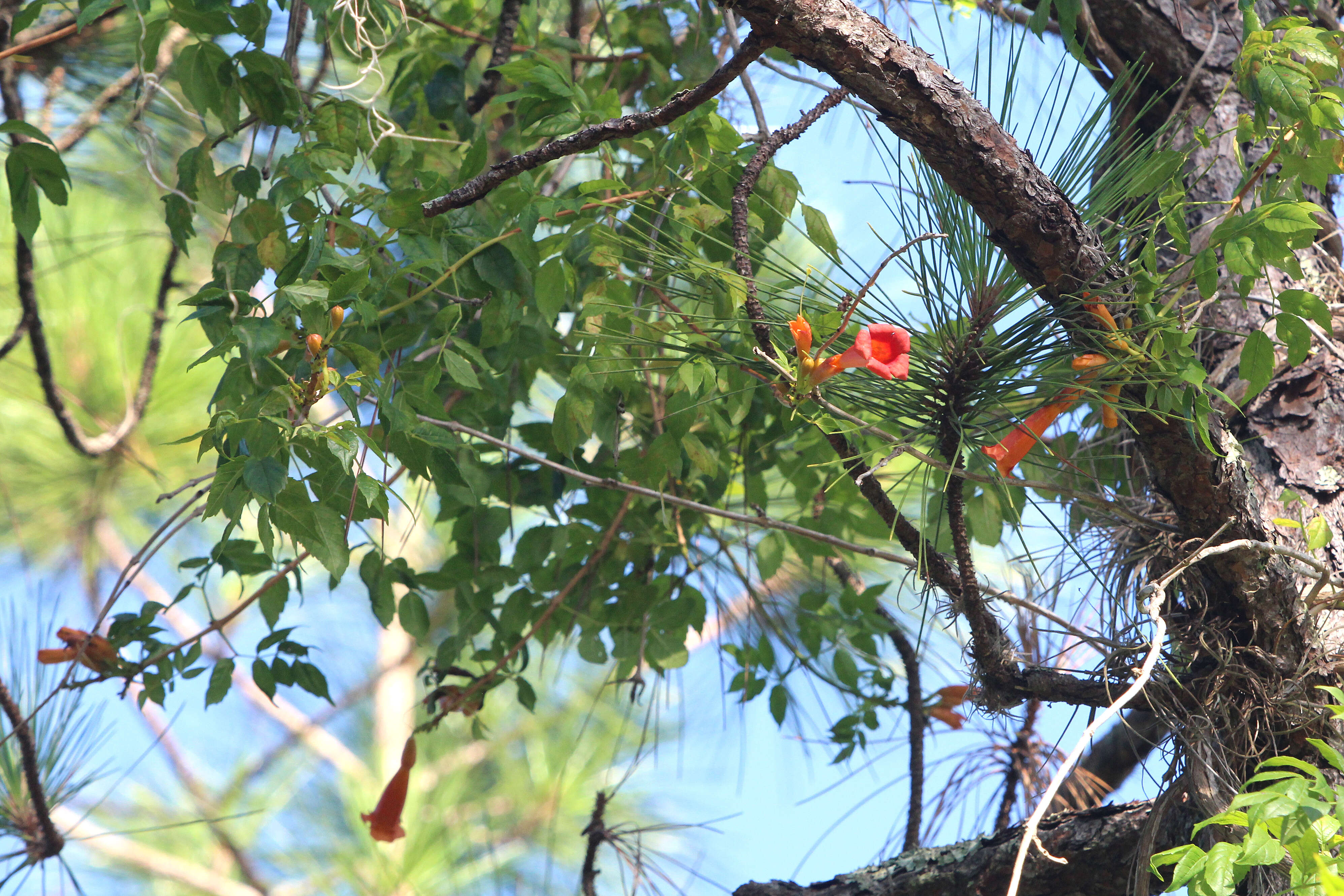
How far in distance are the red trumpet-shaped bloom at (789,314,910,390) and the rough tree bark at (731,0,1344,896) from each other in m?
0.14

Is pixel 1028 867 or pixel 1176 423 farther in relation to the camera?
pixel 1028 867

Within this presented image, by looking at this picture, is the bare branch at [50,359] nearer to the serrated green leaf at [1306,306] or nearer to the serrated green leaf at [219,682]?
the serrated green leaf at [219,682]

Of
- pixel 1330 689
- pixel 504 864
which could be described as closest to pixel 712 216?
pixel 1330 689

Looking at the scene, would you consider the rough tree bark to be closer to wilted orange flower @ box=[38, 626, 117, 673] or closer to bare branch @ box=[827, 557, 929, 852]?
bare branch @ box=[827, 557, 929, 852]

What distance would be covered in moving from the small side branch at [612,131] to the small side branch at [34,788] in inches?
31.4

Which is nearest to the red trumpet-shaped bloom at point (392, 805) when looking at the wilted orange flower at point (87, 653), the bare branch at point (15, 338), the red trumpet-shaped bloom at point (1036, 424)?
the wilted orange flower at point (87, 653)

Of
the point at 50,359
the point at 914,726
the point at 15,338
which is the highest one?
the point at 50,359

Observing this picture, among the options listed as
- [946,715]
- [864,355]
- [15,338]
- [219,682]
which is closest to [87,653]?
[219,682]

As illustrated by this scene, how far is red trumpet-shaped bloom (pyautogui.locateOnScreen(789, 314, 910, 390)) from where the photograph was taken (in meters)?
0.64

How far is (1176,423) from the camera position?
785 mm

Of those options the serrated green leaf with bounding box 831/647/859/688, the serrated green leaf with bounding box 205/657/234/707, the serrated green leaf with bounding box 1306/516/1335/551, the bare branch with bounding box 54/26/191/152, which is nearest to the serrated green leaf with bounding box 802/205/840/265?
the serrated green leaf with bounding box 1306/516/1335/551

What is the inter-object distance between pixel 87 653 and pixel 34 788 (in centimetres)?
34

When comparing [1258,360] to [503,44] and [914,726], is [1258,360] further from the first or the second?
[503,44]

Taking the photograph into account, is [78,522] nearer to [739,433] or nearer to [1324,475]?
[739,433]
